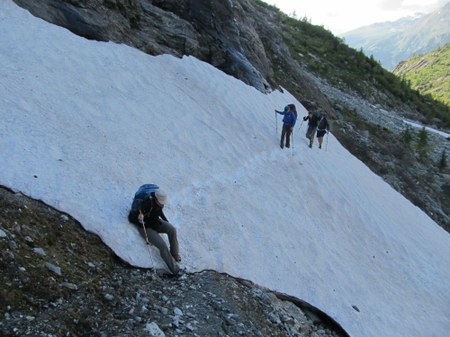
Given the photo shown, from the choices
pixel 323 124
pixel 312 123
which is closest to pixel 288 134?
pixel 312 123

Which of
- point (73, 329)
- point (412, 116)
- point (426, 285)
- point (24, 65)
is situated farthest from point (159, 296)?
point (412, 116)

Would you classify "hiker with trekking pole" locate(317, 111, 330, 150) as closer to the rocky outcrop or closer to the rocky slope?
the rocky outcrop

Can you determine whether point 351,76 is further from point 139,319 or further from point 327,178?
point 139,319

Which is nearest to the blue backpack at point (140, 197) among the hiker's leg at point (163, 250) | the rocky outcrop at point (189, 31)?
the hiker's leg at point (163, 250)

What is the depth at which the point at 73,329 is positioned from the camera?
6266 mm

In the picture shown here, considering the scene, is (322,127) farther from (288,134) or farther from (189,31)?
(189,31)

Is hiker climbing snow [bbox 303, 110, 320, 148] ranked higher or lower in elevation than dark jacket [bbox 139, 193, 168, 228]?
higher

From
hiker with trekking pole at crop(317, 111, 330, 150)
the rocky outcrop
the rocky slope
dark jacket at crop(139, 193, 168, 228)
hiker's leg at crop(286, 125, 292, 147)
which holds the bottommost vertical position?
the rocky slope

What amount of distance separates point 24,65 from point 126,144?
12.0 ft

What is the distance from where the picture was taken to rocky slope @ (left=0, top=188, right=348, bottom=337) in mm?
6273

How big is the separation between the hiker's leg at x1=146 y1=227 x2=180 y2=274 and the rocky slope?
21 cm

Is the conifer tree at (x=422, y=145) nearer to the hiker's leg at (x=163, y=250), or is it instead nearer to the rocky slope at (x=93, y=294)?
the rocky slope at (x=93, y=294)

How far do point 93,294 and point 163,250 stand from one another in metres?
1.85

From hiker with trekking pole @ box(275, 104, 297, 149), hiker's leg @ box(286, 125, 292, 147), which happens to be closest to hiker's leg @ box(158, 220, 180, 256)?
hiker with trekking pole @ box(275, 104, 297, 149)
